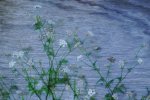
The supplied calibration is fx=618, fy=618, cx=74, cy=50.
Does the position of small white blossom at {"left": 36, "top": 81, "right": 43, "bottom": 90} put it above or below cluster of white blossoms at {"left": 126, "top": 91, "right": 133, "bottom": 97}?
below

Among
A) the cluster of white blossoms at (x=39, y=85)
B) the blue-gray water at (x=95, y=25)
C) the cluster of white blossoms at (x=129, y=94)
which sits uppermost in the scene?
the blue-gray water at (x=95, y=25)

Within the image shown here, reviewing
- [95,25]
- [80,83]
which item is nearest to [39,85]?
[80,83]

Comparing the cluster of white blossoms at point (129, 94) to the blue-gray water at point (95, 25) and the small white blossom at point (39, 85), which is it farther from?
the small white blossom at point (39, 85)

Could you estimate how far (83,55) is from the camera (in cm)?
242

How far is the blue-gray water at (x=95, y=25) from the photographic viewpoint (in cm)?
243

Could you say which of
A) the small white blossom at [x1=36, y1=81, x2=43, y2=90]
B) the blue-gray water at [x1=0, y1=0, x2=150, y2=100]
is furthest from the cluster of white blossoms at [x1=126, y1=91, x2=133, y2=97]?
the small white blossom at [x1=36, y1=81, x2=43, y2=90]

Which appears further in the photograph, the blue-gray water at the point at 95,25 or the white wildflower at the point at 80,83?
the blue-gray water at the point at 95,25

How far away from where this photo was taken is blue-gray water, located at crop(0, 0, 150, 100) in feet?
7.97

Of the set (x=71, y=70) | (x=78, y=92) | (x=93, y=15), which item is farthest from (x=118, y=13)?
(x=78, y=92)

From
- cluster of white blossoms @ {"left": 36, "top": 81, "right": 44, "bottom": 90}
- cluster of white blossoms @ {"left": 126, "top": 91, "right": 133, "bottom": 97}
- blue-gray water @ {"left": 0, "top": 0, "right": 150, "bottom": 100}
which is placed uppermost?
blue-gray water @ {"left": 0, "top": 0, "right": 150, "bottom": 100}

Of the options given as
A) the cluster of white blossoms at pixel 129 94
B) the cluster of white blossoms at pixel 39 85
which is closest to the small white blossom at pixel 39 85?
the cluster of white blossoms at pixel 39 85

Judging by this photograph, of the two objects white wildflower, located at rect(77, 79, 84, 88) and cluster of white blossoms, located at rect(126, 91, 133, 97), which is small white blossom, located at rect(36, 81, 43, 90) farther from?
cluster of white blossoms, located at rect(126, 91, 133, 97)

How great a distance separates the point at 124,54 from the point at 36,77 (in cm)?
37

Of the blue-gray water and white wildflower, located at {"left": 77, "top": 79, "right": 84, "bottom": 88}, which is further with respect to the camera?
the blue-gray water
